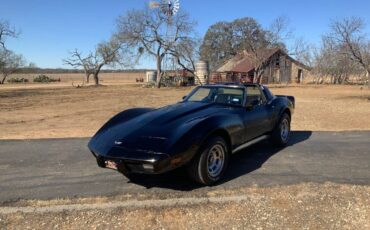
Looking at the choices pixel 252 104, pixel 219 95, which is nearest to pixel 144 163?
pixel 219 95

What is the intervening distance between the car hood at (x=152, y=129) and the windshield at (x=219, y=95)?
38 cm

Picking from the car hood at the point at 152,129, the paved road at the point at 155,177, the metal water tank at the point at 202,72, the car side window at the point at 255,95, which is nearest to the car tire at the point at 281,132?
the paved road at the point at 155,177

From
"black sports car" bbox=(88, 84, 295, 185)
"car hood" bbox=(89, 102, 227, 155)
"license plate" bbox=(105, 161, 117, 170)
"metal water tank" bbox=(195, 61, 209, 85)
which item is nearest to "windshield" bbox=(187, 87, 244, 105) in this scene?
"black sports car" bbox=(88, 84, 295, 185)

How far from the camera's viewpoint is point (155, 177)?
5.36m

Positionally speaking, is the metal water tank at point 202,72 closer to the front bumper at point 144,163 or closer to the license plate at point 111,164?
the license plate at point 111,164

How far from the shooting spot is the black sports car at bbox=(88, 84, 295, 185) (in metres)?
4.46

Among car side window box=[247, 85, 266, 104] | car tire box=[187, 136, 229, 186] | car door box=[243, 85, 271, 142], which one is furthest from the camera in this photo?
car side window box=[247, 85, 266, 104]

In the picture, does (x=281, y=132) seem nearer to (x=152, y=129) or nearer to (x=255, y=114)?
(x=255, y=114)

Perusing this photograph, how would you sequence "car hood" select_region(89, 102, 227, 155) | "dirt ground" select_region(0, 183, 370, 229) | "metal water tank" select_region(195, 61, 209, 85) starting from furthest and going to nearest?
"metal water tank" select_region(195, 61, 209, 85), "car hood" select_region(89, 102, 227, 155), "dirt ground" select_region(0, 183, 370, 229)

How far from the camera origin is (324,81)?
6084 cm

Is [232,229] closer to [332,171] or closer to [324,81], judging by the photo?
[332,171]

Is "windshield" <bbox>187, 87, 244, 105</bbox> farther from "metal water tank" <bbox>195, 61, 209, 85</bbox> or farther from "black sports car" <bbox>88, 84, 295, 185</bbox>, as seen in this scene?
"metal water tank" <bbox>195, 61, 209, 85</bbox>

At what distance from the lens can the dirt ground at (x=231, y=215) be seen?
12.5 feet

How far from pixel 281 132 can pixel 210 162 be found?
276 cm
